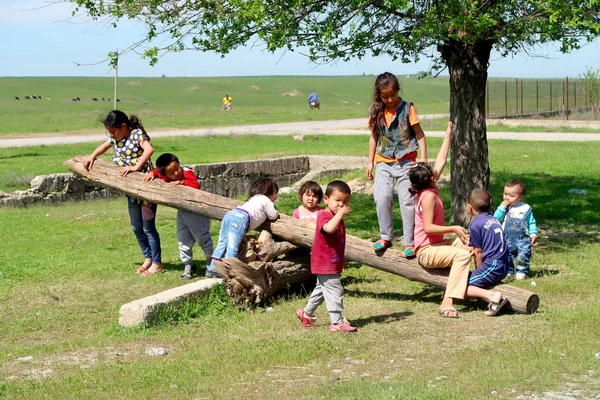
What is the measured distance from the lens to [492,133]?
27.9 metres

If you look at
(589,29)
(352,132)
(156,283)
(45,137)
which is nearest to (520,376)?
(156,283)

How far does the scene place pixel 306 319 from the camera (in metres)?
7.46

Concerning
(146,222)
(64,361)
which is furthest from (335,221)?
(146,222)

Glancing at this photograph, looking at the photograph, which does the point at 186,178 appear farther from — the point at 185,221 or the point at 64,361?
the point at 64,361

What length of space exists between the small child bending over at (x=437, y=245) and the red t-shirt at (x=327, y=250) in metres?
0.91

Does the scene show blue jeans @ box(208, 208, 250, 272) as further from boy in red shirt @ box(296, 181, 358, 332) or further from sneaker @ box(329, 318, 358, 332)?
sneaker @ box(329, 318, 358, 332)

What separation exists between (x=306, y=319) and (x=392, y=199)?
1628mm

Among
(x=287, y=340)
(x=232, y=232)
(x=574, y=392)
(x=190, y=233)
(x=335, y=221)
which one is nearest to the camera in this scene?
(x=574, y=392)

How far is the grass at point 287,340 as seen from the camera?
5766 mm

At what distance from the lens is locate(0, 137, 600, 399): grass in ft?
18.9

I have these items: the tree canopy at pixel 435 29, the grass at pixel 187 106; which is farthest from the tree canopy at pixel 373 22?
the grass at pixel 187 106

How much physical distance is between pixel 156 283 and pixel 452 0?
4298 mm

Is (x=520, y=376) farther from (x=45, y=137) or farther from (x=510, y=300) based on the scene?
(x=45, y=137)

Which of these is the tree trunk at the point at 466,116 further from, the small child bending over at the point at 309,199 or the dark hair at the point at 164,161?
the dark hair at the point at 164,161
